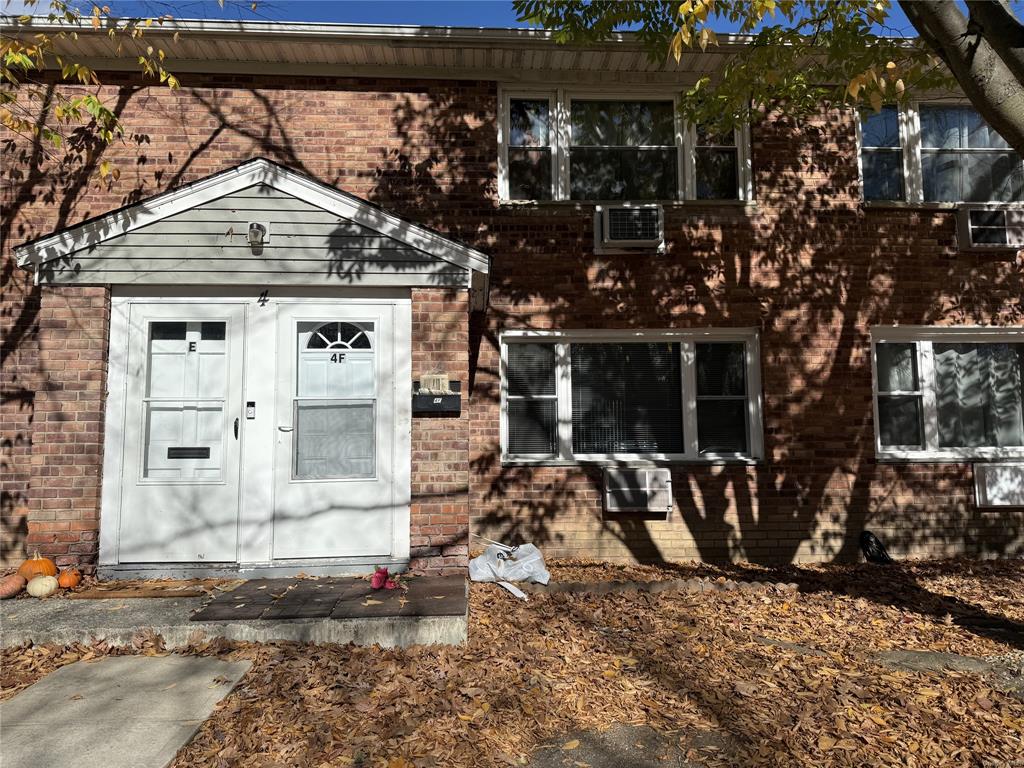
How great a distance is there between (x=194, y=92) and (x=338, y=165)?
1793mm

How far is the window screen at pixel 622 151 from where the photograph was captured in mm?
7281

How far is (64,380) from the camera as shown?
16.8 feet

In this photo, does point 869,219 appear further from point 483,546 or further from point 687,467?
point 483,546

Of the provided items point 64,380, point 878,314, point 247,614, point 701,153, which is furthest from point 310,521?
point 878,314

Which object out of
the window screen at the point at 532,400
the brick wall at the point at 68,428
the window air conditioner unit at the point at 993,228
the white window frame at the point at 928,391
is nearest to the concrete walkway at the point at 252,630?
the brick wall at the point at 68,428

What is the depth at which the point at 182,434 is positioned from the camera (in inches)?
208

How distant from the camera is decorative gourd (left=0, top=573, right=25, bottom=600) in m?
4.64

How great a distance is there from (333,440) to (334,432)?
0.23 ft

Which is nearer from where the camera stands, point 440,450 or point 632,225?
point 440,450

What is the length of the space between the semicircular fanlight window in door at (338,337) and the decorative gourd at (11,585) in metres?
2.82

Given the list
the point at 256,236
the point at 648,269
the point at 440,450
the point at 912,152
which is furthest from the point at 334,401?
the point at 912,152

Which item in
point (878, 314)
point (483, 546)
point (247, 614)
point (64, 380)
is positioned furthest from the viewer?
point (878, 314)

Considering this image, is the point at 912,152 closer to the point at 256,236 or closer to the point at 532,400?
the point at 532,400

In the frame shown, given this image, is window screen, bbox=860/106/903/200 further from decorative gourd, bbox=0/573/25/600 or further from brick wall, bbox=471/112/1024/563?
decorative gourd, bbox=0/573/25/600
